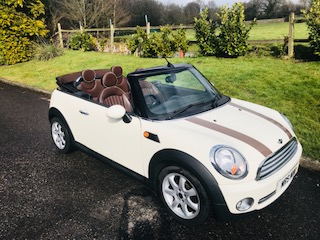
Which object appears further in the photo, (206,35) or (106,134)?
(206,35)

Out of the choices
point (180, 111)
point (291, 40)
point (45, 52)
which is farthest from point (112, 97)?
point (45, 52)

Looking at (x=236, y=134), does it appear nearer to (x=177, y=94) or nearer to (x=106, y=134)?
(x=177, y=94)

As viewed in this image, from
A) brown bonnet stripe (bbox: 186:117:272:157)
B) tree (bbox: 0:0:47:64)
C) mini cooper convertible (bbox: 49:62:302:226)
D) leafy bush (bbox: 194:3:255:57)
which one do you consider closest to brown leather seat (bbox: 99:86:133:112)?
mini cooper convertible (bbox: 49:62:302:226)

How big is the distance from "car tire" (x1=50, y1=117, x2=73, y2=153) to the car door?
0.66ft

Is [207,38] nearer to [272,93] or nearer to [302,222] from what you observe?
[272,93]

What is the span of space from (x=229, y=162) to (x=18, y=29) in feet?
49.3

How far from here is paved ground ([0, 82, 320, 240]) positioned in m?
2.86

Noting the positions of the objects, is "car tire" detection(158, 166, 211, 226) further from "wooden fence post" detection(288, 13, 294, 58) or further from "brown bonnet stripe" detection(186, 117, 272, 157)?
"wooden fence post" detection(288, 13, 294, 58)

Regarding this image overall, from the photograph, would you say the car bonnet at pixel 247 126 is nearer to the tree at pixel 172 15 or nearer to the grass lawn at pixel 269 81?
the grass lawn at pixel 269 81

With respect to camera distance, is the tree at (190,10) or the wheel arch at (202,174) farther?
the tree at (190,10)

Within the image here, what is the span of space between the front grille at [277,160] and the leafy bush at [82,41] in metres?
14.9

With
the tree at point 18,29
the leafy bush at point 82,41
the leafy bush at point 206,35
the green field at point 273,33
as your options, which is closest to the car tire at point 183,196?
the leafy bush at point 206,35

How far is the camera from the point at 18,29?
47.3ft

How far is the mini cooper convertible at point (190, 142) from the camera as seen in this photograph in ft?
8.45
